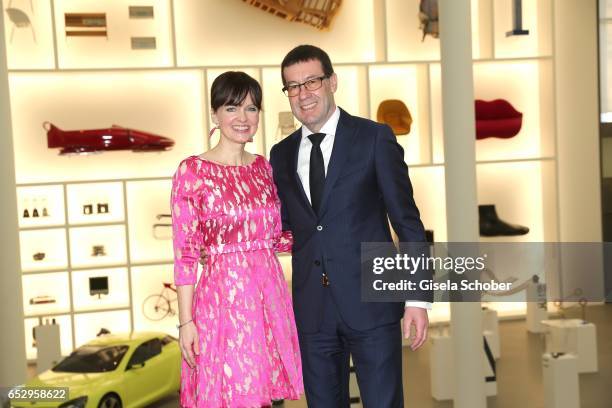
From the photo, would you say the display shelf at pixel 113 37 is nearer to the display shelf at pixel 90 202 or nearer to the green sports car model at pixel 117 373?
the display shelf at pixel 90 202

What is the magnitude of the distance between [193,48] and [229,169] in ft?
17.2

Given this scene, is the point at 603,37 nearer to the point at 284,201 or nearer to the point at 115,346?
the point at 115,346

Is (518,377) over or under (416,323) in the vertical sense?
under

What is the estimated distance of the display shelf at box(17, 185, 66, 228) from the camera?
7.03 metres

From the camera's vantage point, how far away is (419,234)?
253 cm

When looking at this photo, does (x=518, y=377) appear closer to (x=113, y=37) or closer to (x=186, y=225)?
(x=186, y=225)

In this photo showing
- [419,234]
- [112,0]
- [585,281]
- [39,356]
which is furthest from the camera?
[112,0]

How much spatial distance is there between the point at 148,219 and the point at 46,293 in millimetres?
1156

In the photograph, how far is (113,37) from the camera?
286 inches

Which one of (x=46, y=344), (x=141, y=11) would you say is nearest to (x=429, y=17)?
(x=141, y=11)

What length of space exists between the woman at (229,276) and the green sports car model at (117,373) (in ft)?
8.86

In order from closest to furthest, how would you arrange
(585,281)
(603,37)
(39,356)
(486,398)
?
(585,281) < (486,398) < (39,356) < (603,37)

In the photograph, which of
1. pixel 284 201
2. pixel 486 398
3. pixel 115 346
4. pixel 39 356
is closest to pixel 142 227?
pixel 39 356

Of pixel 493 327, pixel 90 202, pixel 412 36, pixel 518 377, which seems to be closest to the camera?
pixel 518 377
